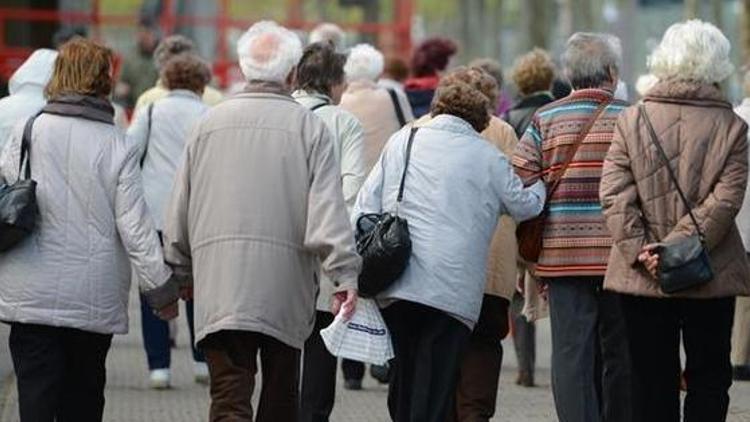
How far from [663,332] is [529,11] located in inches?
1321

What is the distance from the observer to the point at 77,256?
31.3 ft

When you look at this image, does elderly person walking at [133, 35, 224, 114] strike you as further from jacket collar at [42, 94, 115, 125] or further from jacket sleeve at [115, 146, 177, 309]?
jacket sleeve at [115, 146, 177, 309]

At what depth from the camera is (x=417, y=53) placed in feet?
53.4

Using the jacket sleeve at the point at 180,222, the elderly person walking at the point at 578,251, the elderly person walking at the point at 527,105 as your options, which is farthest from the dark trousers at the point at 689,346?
the elderly person walking at the point at 527,105

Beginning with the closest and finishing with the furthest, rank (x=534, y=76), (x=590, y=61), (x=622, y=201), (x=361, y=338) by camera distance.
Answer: (x=622, y=201)
(x=361, y=338)
(x=590, y=61)
(x=534, y=76)

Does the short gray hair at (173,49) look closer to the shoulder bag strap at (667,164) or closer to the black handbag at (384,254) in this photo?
the black handbag at (384,254)

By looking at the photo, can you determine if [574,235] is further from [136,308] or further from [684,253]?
[136,308]

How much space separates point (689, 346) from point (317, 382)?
7.30 ft

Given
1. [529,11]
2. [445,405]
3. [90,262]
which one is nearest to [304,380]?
[445,405]

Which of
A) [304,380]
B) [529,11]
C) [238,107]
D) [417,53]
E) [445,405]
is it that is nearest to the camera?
[238,107]

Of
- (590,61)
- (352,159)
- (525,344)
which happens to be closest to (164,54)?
(525,344)

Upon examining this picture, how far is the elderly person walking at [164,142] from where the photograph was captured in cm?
1412

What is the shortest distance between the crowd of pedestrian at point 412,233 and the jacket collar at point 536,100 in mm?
2953

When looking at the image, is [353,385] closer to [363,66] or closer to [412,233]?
[363,66]
